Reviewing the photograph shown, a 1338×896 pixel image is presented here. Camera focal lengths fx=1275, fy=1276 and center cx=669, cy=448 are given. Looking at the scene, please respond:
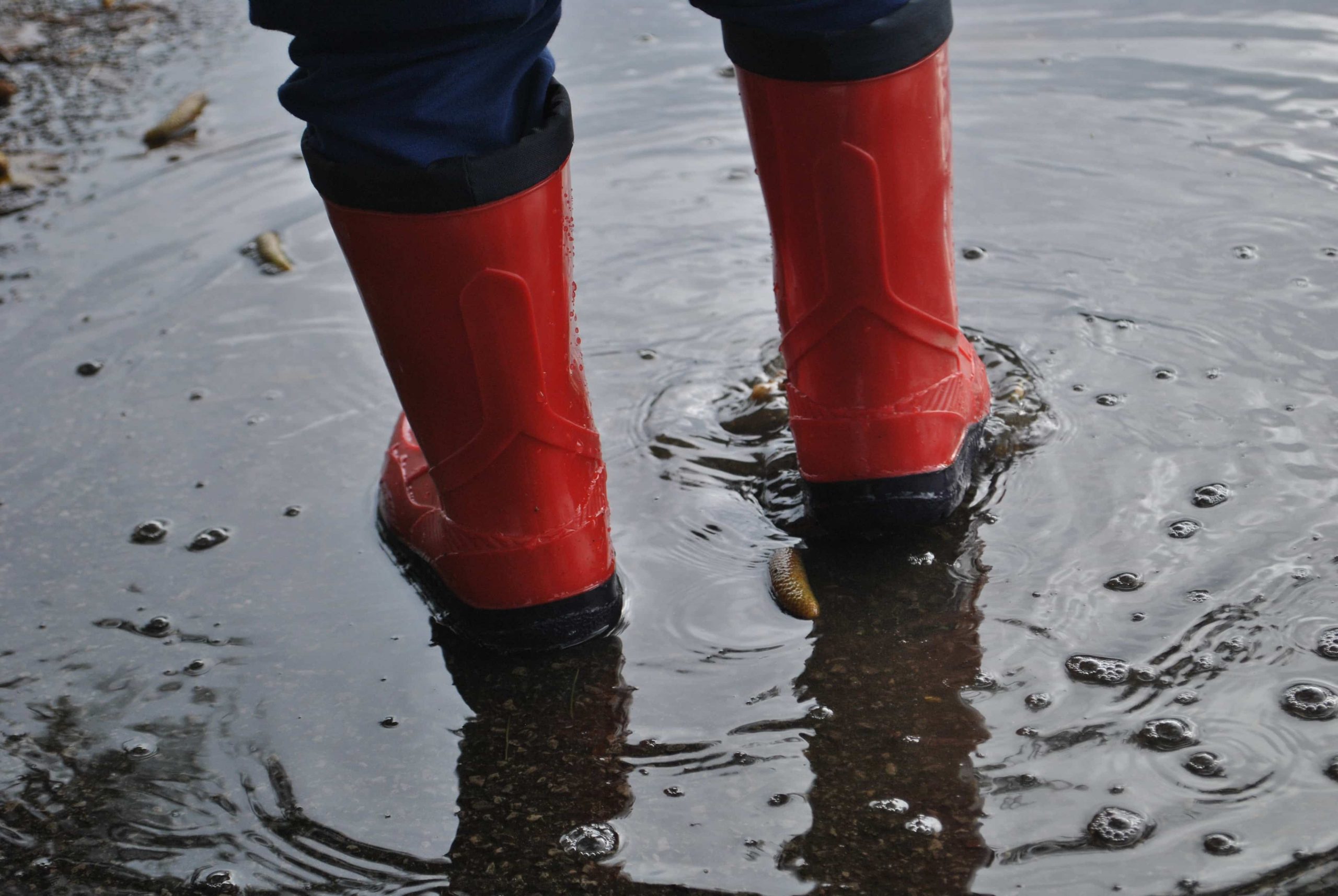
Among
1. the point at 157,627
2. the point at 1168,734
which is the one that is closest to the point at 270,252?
the point at 157,627

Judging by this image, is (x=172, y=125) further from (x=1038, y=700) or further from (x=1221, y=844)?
(x=1221, y=844)

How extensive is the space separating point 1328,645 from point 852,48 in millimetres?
694

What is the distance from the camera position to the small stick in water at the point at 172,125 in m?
2.63

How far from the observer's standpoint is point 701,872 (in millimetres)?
1006

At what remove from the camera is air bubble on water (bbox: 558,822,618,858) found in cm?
104

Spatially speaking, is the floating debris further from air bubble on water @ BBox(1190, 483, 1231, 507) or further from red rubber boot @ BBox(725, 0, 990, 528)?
air bubble on water @ BBox(1190, 483, 1231, 507)

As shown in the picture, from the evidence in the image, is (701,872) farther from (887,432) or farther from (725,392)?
(725,392)

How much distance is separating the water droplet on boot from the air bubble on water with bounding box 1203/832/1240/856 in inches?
15.5

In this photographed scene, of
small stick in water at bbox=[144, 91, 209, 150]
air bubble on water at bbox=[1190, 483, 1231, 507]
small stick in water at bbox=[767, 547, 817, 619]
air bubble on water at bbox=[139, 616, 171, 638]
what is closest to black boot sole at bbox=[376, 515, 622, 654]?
small stick in water at bbox=[767, 547, 817, 619]

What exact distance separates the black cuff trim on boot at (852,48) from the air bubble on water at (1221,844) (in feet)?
2.40

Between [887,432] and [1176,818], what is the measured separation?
19.2 inches

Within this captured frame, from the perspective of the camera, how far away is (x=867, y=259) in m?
1.29

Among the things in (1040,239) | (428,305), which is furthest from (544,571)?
(1040,239)

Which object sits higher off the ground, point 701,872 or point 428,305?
point 428,305
